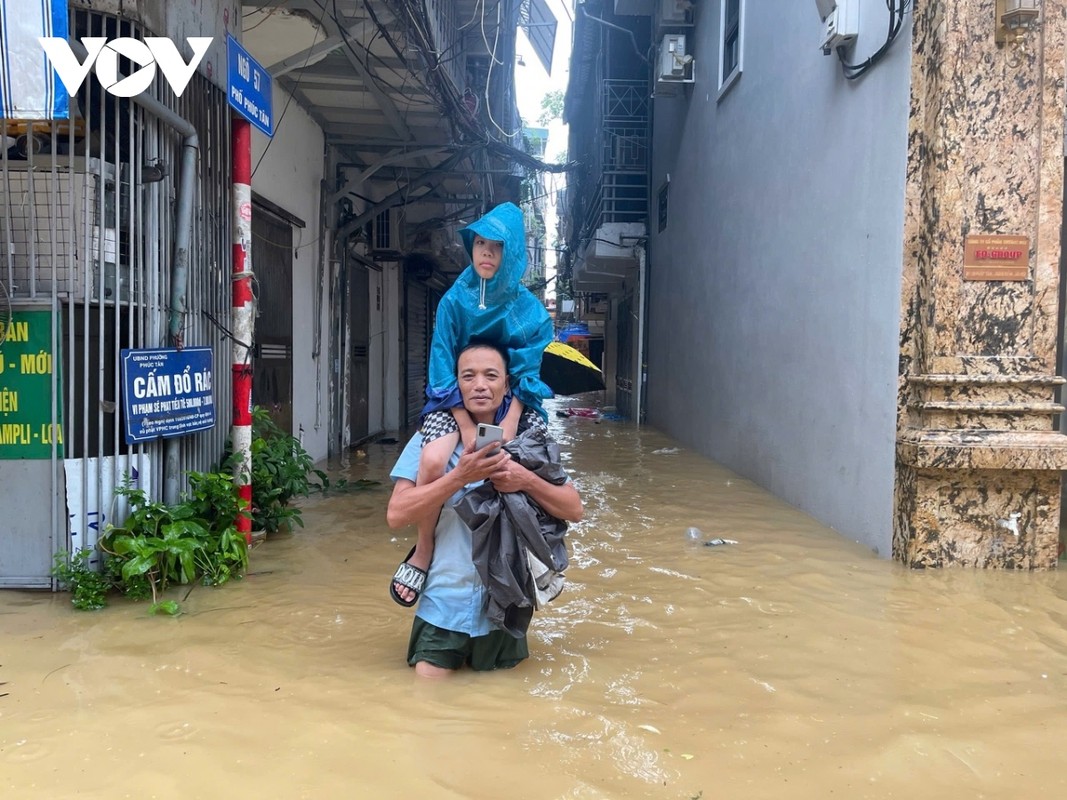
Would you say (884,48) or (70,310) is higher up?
(884,48)

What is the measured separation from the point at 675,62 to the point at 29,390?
9822mm

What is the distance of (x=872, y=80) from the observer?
5184 millimetres

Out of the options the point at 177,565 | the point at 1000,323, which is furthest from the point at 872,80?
the point at 177,565

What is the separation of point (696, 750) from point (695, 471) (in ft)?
21.1

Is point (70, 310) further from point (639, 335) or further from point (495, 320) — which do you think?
point (639, 335)

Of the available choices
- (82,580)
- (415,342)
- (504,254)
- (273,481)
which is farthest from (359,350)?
(504,254)

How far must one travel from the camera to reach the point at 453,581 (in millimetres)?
2873

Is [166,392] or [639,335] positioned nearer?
[166,392]

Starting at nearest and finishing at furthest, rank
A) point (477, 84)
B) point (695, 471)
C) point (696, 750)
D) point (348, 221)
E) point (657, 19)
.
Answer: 1. point (696, 750)
2. point (695, 471)
3. point (348, 221)
4. point (477, 84)
5. point (657, 19)

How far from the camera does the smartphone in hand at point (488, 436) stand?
2527 millimetres

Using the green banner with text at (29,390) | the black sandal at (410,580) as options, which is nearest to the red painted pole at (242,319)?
the green banner with text at (29,390)

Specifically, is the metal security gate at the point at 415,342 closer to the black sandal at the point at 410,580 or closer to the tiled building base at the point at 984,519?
the tiled building base at the point at 984,519

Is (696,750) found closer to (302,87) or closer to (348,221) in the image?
(302,87)

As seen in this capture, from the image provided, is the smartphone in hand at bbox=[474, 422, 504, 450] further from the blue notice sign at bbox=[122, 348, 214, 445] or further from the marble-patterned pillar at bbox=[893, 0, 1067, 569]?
the marble-patterned pillar at bbox=[893, 0, 1067, 569]
